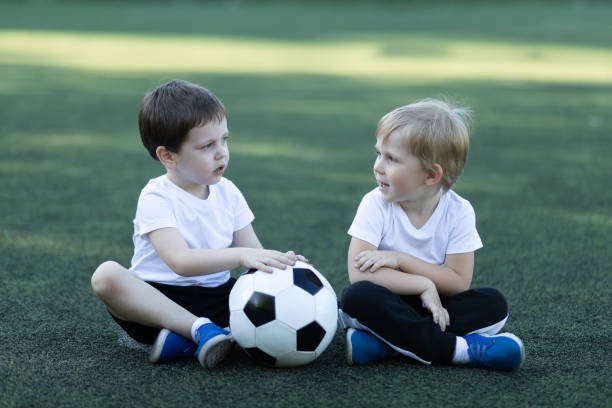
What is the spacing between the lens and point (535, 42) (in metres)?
14.5

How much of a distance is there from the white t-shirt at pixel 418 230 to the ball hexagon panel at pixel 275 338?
400 millimetres

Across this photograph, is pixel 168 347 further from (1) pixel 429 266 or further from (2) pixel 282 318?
(1) pixel 429 266

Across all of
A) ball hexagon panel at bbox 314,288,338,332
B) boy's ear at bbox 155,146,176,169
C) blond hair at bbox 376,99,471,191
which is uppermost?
blond hair at bbox 376,99,471,191

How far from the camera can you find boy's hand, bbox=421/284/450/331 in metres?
2.40

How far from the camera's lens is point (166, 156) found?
2.49 metres

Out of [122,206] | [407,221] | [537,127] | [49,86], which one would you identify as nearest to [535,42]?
[537,127]

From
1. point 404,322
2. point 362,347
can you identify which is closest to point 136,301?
point 362,347

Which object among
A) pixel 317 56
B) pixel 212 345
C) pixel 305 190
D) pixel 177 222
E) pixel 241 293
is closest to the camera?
pixel 212 345

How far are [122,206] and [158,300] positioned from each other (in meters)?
2.04

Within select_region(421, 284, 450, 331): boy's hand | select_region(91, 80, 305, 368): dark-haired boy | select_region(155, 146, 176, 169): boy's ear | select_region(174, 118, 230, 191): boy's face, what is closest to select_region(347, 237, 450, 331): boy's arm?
select_region(421, 284, 450, 331): boy's hand

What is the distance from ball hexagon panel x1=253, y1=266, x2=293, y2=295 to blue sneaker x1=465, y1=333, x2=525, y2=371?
58 cm

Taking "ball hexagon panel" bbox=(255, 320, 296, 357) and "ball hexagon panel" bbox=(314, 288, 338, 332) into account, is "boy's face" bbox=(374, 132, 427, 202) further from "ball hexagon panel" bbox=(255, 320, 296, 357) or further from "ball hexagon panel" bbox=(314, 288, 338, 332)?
"ball hexagon panel" bbox=(255, 320, 296, 357)

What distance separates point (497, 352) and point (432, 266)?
35 centimetres

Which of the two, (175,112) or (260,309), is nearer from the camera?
(260,309)
